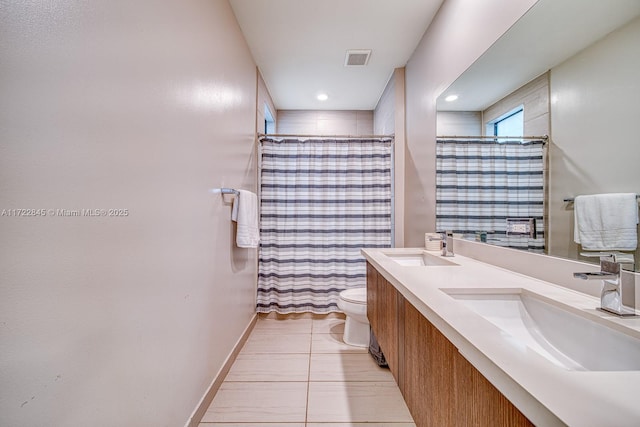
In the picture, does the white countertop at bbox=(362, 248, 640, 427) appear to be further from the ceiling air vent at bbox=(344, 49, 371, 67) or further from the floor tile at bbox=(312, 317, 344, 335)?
the ceiling air vent at bbox=(344, 49, 371, 67)

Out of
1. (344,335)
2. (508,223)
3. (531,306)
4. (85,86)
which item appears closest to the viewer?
(85,86)

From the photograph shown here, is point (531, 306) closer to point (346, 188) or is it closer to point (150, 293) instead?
point (150, 293)

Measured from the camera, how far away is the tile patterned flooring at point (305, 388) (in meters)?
1.45

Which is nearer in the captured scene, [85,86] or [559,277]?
[85,86]

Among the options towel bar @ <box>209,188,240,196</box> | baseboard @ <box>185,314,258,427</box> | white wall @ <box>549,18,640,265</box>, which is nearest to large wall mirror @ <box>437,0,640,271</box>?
white wall @ <box>549,18,640,265</box>

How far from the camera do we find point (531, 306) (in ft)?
2.91

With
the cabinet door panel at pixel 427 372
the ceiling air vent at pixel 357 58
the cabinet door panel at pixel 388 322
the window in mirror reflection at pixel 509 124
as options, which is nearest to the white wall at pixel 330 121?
the ceiling air vent at pixel 357 58

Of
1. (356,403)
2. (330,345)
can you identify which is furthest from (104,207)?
(330,345)

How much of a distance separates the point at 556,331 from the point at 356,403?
1.18 metres

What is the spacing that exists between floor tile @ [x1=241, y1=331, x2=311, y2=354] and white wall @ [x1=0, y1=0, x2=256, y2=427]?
2.42 feet

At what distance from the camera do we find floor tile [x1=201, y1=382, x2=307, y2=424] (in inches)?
57.2

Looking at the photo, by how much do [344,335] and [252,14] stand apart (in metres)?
2.54

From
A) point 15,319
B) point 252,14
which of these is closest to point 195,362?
point 15,319

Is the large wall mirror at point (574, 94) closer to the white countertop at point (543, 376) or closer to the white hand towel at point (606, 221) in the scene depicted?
the white hand towel at point (606, 221)
